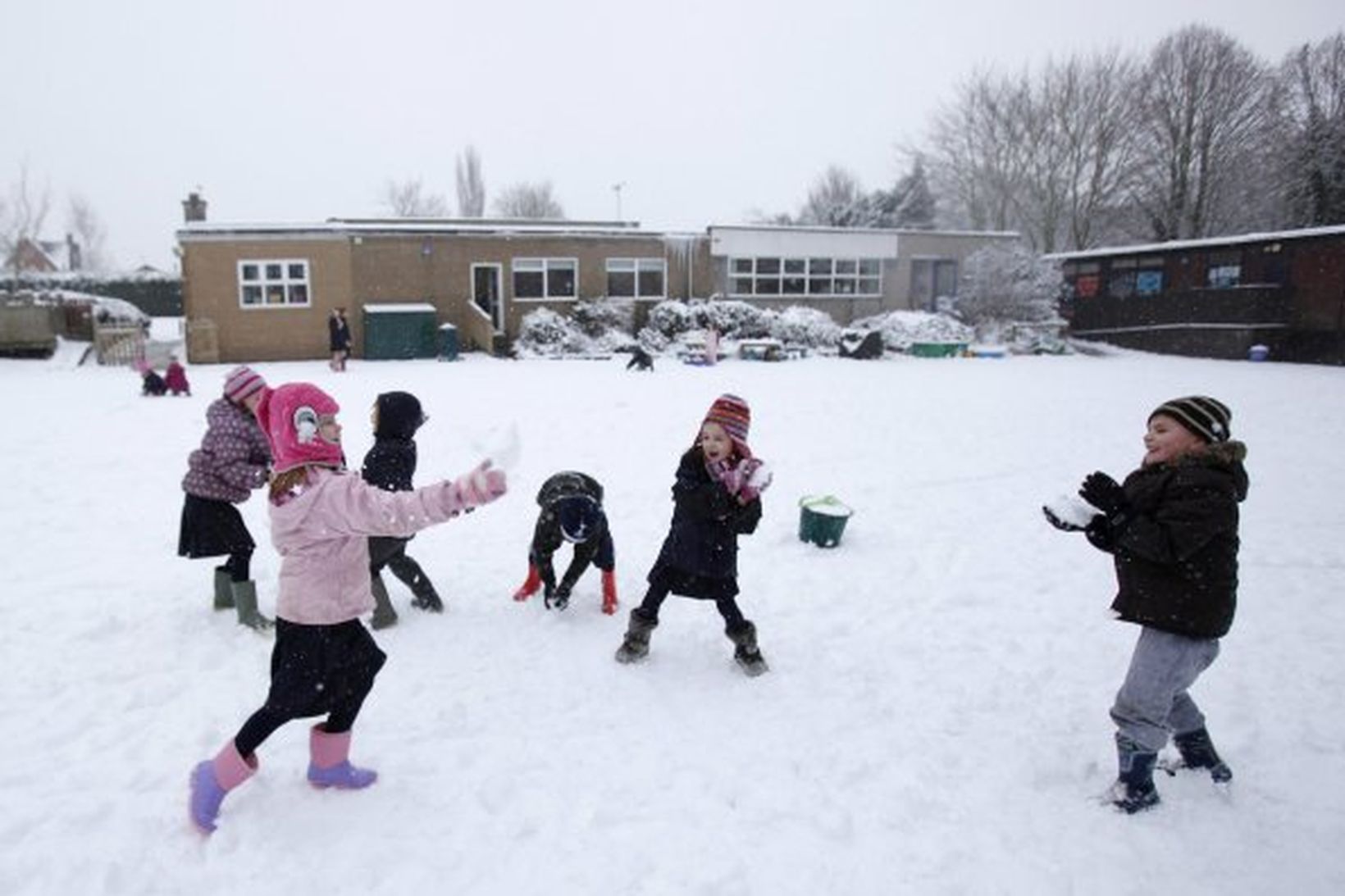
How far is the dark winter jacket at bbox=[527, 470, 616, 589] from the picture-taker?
4.93 m

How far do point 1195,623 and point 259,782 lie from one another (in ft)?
12.5

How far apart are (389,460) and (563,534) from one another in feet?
3.73

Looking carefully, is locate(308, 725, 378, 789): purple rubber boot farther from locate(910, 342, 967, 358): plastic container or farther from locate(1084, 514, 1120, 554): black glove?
locate(910, 342, 967, 358): plastic container

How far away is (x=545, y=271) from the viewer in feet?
81.5

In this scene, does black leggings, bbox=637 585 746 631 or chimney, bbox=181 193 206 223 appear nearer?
black leggings, bbox=637 585 746 631

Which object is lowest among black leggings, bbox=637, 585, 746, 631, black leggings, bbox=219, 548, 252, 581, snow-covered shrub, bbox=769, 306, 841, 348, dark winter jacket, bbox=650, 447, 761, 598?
black leggings, bbox=637, 585, 746, 631

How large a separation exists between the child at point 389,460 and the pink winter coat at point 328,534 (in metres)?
1.35

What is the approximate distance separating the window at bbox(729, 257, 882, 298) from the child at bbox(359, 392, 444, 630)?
78.3ft

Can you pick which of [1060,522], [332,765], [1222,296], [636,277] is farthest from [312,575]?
[1222,296]

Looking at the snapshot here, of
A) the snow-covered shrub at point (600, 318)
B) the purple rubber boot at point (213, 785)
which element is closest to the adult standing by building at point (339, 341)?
the snow-covered shrub at point (600, 318)

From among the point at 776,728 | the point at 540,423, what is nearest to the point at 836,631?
the point at 776,728

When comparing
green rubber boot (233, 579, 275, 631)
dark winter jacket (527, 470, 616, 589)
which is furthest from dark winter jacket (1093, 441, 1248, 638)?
green rubber boot (233, 579, 275, 631)

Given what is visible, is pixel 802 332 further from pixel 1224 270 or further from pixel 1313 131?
pixel 1313 131

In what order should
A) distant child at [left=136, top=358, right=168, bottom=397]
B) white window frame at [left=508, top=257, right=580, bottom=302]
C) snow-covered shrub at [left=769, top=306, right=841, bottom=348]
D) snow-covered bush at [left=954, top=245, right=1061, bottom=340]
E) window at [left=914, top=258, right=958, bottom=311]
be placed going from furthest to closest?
1. window at [left=914, top=258, right=958, bottom=311]
2. snow-covered bush at [left=954, top=245, right=1061, bottom=340]
3. white window frame at [left=508, top=257, right=580, bottom=302]
4. snow-covered shrub at [left=769, top=306, right=841, bottom=348]
5. distant child at [left=136, top=358, right=168, bottom=397]
